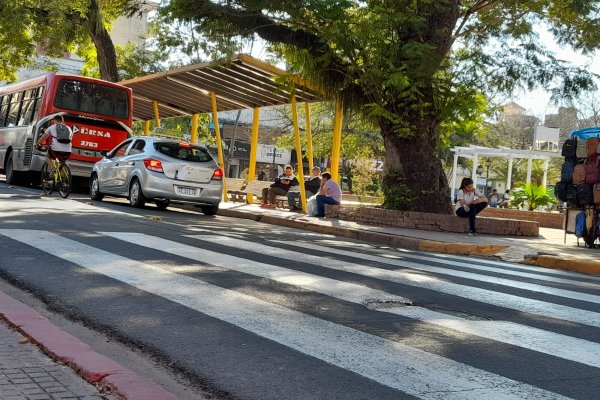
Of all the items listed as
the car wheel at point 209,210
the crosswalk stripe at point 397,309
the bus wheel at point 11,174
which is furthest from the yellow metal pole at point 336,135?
the bus wheel at point 11,174

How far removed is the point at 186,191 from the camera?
1767cm

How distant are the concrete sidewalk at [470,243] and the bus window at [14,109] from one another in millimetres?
10026

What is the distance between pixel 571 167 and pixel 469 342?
12.2m

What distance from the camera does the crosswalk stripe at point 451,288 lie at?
23.9ft

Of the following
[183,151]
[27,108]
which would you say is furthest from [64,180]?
[27,108]

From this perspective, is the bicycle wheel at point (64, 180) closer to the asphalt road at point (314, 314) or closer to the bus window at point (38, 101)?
the bus window at point (38, 101)

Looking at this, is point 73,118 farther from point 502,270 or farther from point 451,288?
point 451,288

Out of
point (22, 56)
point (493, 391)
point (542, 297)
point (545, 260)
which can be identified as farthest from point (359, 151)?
point (493, 391)

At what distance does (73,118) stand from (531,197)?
16.6 m

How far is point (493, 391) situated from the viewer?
14.8 feet

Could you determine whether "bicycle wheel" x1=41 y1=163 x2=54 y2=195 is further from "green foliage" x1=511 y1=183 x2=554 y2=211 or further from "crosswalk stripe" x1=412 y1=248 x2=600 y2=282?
"green foliage" x1=511 y1=183 x2=554 y2=211

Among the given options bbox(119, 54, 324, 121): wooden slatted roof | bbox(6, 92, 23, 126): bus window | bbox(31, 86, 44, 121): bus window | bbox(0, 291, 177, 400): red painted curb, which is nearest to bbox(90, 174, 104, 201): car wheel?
bbox(119, 54, 324, 121): wooden slatted roof

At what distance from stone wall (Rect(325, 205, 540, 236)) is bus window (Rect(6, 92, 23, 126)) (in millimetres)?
11279

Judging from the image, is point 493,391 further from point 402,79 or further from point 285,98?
point 285,98
